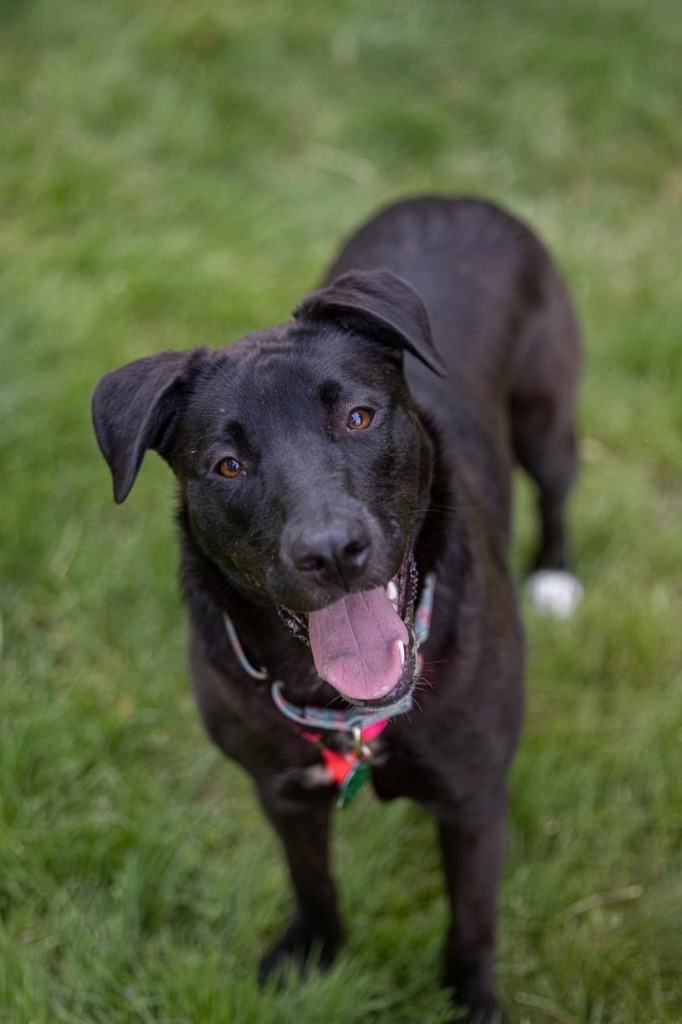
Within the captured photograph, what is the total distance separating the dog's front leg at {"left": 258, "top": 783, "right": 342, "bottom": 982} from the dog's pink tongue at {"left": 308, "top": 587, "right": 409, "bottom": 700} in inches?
19.8

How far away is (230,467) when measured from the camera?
2.20 m

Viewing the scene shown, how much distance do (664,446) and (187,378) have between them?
2.57 meters

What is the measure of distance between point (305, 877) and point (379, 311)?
1373mm

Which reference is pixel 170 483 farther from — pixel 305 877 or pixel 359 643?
pixel 359 643

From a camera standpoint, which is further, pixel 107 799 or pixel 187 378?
pixel 107 799

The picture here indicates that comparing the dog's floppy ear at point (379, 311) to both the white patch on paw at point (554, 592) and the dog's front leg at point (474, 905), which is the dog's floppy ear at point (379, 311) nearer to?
the dog's front leg at point (474, 905)

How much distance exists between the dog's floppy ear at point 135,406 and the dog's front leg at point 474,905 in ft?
3.53

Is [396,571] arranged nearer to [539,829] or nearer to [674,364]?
[539,829]

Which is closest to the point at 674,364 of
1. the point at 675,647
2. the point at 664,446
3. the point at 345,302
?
the point at 664,446

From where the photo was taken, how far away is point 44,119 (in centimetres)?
552

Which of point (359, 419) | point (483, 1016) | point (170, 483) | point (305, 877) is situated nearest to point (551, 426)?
point (170, 483)

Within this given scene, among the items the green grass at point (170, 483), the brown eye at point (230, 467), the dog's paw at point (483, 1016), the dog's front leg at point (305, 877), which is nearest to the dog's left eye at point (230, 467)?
the brown eye at point (230, 467)

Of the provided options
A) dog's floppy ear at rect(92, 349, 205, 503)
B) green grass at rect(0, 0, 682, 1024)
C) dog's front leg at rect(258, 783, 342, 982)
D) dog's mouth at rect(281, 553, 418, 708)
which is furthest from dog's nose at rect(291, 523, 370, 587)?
green grass at rect(0, 0, 682, 1024)

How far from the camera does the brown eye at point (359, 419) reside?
218 cm
